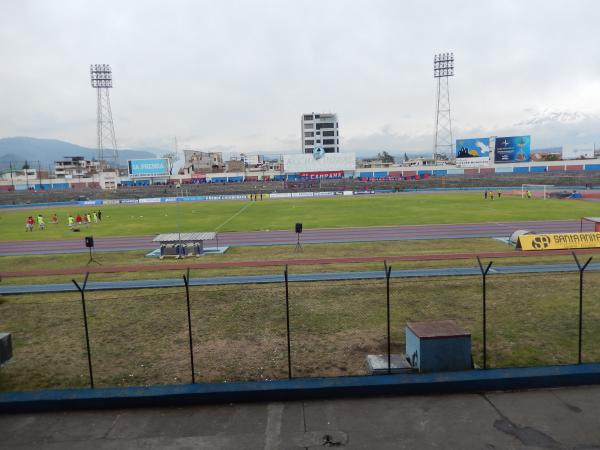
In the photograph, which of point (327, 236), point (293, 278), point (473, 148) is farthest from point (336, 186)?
point (293, 278)

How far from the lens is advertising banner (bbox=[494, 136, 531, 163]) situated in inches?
3962

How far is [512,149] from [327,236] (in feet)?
278

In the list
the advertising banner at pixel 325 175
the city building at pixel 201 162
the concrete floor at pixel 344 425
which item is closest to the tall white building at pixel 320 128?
the city building at pixel 201 162

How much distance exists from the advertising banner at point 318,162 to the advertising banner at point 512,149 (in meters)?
32.8

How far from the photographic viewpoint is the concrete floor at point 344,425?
6859 millimetres

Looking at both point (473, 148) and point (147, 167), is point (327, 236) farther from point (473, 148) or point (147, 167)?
point (473, 148)

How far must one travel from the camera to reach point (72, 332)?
42.5ft

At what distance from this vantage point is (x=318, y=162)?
102m

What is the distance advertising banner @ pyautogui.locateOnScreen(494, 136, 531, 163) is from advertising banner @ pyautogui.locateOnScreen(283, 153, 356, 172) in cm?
3283

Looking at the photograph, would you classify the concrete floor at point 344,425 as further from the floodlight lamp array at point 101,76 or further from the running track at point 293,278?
the floodlight lamp array at point 101,76

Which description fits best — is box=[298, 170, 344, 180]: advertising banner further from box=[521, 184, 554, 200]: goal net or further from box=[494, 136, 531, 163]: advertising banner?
box=[521, 184, 554, 200]: goal net

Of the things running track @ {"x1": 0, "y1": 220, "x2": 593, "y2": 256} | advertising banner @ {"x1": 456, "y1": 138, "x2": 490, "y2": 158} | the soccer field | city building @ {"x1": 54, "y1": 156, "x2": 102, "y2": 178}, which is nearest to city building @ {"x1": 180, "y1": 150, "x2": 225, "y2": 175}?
city building @ {"x1": 54, "y1": 156, "x2": 102, "y2": 178}

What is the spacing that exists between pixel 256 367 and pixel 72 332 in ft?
20.6

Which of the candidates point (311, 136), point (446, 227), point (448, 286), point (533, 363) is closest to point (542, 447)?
point (533, 363)
